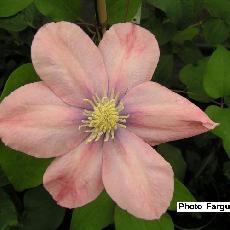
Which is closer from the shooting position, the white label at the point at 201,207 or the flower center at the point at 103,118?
the flower center at the point at 103,118

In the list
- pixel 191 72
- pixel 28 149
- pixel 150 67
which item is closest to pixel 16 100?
pixel 28 149

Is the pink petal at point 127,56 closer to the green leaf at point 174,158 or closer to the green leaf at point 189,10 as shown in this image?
the green leaf at point 189,10

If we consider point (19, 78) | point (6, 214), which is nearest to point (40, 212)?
point (6, 214)

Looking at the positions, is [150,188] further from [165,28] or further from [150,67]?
[165,28]

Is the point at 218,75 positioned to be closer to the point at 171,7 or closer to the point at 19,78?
the point at 171,7

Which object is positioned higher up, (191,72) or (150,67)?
(150,67)

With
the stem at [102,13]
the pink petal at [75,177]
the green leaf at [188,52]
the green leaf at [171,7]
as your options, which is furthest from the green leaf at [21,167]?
the green leaf at [188,52]
